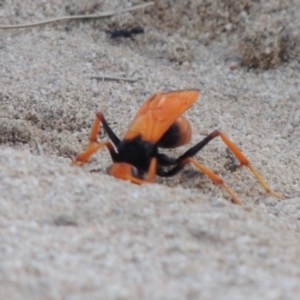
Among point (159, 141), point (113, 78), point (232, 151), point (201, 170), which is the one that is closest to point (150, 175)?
point (201, 170)

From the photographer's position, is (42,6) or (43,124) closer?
(43,124)

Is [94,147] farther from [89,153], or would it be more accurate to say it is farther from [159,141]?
[159,141]

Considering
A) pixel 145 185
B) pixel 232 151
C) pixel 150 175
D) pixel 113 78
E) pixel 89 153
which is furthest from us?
pixel 113 78

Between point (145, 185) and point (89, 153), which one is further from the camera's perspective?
point (89, 153)

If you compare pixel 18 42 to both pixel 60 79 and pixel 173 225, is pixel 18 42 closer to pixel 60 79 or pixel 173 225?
pixel 60 79

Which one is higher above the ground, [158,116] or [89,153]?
[158,116]

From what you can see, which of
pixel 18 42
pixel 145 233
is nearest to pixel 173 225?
pixel 145 233

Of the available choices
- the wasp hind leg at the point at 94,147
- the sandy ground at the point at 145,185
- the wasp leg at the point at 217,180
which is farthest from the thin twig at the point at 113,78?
the wasp leg at the point at 217,180

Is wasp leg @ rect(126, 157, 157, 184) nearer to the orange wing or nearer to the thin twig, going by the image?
the orange wing
